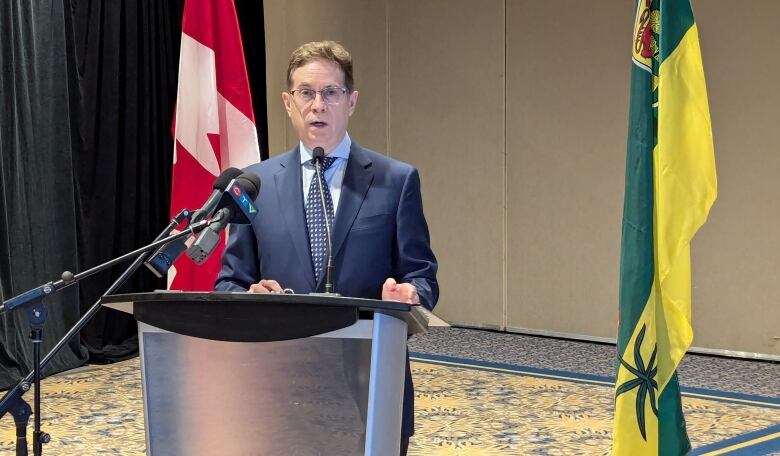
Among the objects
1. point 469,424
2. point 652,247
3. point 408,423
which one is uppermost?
point 652,247

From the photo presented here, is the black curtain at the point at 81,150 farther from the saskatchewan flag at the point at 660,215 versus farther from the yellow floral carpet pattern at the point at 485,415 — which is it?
the saskatchewan flag at the point at 660,215

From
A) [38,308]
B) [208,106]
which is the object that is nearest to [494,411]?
[208,106]

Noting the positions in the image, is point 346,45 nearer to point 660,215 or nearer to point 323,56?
point 660,215

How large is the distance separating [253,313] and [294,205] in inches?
25.3

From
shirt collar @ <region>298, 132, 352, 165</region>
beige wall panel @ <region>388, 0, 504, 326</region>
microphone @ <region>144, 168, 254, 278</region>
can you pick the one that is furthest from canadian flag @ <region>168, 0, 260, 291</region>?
microphone @ <region>144, 168, 254, 278</region>

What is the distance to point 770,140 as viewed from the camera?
6629mm

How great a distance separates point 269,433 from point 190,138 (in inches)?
163

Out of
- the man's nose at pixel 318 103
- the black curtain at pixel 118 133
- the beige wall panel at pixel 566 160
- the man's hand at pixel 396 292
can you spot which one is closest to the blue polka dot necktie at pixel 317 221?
the man's nose at pixel 318 103

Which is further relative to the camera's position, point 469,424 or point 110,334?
point 110,334

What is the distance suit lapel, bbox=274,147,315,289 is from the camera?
238 centimetres

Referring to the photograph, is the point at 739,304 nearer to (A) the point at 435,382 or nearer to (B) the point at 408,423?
(A) the point at 435,382

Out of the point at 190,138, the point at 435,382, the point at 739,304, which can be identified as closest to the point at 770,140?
the point at 739,304

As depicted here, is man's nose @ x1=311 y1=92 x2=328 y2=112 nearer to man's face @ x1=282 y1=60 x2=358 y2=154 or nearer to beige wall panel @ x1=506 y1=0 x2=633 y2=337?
man's face @ x1=282 y1=60 x2=358 y2=154

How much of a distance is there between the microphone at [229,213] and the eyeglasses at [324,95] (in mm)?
364
